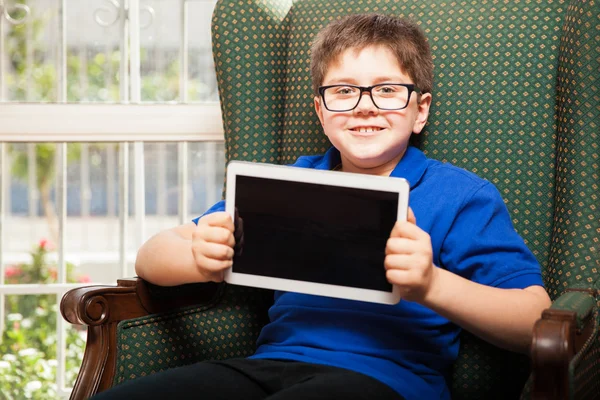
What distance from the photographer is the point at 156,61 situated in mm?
2508

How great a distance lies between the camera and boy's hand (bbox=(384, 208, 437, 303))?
1193 millimetres

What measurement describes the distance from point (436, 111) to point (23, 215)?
2001 mm

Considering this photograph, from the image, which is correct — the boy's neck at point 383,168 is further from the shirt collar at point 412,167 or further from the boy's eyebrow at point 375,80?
the boy's eyebrow at point 375,80

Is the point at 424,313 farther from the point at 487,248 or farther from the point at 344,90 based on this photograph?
the point at 344,90

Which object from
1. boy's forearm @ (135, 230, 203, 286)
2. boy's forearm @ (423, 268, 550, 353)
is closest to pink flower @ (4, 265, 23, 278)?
boy's forearm @ (135, 230, 203, 286)

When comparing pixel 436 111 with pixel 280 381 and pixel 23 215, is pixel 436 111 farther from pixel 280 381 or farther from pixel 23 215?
pixel 23 215

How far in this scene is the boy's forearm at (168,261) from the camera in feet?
4.98

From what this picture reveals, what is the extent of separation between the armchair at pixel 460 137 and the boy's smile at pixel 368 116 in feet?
0.86

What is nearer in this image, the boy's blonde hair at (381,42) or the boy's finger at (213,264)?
the boy's finger at (213,264)

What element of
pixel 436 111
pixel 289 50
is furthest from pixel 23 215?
pixel 436 111

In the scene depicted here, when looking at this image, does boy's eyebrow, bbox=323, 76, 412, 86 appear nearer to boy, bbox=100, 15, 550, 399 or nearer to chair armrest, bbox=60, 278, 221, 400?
boy, bbox=100, 15, 550, 399

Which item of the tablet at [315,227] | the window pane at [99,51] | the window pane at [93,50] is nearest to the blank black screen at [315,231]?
the tablet at [315,227]

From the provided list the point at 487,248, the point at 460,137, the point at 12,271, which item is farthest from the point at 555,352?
the point at 12,271

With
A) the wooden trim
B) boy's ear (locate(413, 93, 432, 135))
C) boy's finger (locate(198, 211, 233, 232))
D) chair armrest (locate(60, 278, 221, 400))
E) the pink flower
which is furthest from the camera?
the pink flower
